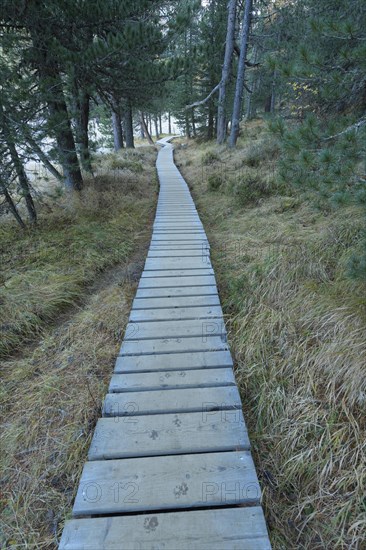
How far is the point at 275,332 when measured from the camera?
263cm

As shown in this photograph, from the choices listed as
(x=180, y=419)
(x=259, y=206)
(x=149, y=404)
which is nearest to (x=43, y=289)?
(x=149, y=404)

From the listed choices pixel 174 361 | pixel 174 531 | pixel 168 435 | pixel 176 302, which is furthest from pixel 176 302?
pixel 174 531

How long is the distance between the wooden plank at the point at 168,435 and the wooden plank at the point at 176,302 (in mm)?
1365

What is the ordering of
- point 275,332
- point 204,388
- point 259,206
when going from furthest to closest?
point 259,206, point 275,332, point 204,388

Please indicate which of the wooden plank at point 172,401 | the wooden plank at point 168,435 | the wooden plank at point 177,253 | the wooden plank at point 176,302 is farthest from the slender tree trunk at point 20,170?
the wooden plank at point 168,435

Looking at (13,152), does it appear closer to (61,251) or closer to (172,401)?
(61,251)

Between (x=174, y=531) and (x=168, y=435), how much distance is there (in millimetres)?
489

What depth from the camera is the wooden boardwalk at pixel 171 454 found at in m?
1.37

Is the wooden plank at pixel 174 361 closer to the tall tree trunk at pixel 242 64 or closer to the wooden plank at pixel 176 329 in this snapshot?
the wooden plank at pixel 176 329

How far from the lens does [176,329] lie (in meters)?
2.77

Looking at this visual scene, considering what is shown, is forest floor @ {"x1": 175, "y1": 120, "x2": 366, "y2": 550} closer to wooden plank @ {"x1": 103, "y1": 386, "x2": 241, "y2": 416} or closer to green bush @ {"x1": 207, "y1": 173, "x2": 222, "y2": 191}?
wooden plank @ {"x1": 103, "y1": 386, "x2": 241, "y2": 416}

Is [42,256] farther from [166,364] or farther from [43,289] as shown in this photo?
[166,364]

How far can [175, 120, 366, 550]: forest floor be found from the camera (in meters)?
1.54

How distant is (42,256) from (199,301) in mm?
2760
